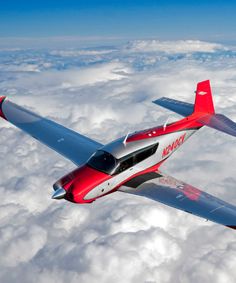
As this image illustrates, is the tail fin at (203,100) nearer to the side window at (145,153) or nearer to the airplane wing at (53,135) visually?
the side window at (145,153)

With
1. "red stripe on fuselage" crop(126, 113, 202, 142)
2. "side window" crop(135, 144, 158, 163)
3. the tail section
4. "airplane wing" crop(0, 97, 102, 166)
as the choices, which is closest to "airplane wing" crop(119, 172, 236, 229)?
"side window" crop(135, 144, 158, 163)

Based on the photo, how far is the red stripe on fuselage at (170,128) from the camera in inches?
831

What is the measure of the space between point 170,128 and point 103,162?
7.90 meters

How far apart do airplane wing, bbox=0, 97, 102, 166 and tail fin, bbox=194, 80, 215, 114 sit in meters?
11.0

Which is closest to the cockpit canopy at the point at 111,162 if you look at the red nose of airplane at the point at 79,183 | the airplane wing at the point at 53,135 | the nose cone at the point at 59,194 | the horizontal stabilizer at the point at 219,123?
the red nose of airplane at the point at 79,183

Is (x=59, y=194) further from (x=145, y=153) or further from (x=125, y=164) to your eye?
(x=145, y=153)

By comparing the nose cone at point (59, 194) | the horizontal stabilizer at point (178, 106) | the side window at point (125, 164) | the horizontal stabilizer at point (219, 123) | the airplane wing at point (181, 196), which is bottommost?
the airplane wing at point (181, 196)

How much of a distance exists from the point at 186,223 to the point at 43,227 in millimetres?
71897

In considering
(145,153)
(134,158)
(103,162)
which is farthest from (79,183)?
(145,153)

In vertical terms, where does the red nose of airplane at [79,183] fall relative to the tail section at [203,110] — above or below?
below

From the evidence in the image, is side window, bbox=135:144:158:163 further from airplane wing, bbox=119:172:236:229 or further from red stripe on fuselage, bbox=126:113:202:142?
airplane wing, bbox=119:172:236:229

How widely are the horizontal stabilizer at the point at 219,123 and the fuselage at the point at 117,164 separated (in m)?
4.24

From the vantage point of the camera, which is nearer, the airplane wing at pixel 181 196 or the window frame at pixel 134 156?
the airplane wing at pixel 181 196

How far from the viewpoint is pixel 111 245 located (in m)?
121
